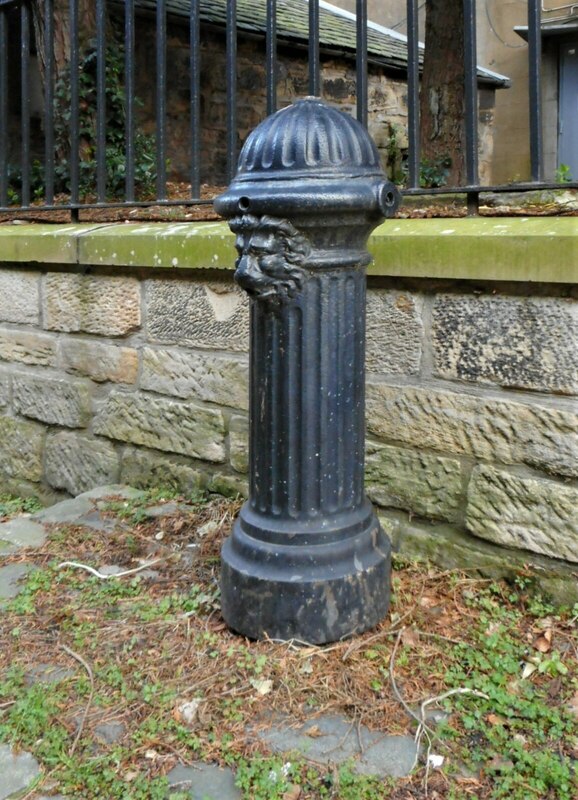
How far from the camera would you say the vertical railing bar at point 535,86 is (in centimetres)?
239

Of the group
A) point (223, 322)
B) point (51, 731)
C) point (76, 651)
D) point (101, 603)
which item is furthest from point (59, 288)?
point (51, 731)

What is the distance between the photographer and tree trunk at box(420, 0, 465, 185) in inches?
267

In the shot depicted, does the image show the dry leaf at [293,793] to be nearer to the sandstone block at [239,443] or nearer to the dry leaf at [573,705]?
the dry leaf at [573,705]

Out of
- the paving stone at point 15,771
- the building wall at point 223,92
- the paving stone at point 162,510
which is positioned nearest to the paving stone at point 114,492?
the paving stone at point 162,510

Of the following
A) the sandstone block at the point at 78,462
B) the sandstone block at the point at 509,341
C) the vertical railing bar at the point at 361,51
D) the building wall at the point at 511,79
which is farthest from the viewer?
the building wall at the point at 511,79

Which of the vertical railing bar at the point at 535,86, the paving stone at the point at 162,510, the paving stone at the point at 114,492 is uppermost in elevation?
the vertical railing bar at the point at 535,86

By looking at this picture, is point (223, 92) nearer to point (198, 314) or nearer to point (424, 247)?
point (198, 314)

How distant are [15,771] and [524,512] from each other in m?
1.54

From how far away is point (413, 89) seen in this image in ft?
8.67

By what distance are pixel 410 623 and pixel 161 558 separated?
0.96m

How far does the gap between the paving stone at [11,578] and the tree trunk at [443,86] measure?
508 cm

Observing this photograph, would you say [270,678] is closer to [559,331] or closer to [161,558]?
[161,558]

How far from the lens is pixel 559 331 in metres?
2.29

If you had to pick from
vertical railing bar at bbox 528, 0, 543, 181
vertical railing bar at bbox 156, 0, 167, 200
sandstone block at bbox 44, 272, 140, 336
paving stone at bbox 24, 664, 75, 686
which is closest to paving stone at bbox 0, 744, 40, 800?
paving stone at bbox 24, 664, 75, 686
